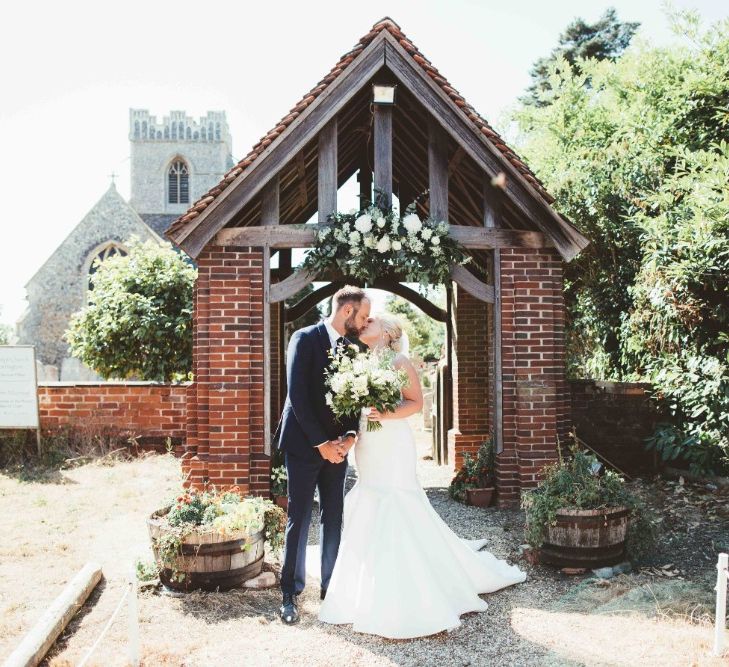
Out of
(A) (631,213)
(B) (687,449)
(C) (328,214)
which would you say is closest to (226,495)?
(C) (328,214)

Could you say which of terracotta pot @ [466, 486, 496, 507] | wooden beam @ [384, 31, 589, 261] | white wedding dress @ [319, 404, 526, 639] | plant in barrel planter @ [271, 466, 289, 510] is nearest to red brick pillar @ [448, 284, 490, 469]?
terracotta pot @ [466, 486, 496, 507]

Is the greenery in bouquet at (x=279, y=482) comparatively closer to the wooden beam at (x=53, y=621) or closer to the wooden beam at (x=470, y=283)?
the wooden beam at (x=53, y=621)

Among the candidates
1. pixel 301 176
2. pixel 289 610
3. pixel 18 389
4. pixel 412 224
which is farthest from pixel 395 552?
→ pixel 18 389

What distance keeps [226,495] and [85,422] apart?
6.01m

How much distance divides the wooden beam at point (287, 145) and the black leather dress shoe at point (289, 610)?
3.70 metres

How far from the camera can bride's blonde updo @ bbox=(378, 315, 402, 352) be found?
4727 mm

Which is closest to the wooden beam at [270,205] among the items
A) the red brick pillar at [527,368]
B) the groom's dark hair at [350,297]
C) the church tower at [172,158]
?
the red brick pillar at [527,368]

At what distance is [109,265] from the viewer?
14.3m

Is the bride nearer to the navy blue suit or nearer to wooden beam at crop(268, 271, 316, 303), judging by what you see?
the navy blue suit

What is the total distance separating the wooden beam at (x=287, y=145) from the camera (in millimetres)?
6871

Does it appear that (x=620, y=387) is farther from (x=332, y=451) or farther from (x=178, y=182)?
(x=178, y=182)

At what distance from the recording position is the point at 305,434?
4.48 meters

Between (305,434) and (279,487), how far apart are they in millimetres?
2937

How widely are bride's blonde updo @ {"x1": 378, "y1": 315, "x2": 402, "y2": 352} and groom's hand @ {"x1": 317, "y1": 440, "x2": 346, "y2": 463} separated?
805mm
